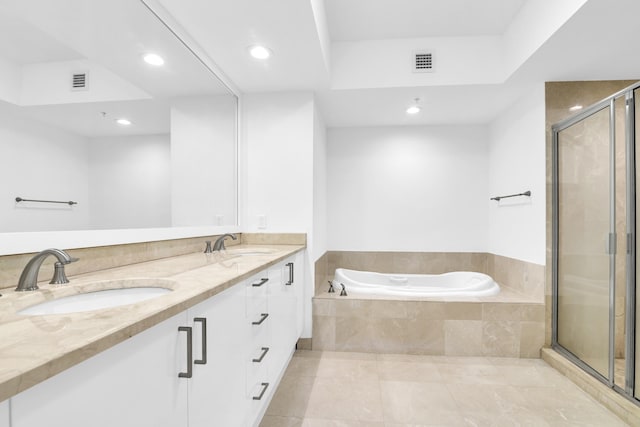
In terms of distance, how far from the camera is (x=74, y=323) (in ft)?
2.18

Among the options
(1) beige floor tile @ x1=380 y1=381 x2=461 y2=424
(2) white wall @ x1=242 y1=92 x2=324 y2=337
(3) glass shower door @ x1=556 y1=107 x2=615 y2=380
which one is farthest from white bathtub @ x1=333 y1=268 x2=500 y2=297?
(1) beige floor tile @ x1=380 y1=381 x2=461 y2=424

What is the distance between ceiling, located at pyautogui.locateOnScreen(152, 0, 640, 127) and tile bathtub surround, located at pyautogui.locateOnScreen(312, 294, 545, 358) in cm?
175

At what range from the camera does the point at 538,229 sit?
2.63 m

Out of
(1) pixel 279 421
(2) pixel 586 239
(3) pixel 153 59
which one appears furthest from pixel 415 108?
(1) pixel 279 421

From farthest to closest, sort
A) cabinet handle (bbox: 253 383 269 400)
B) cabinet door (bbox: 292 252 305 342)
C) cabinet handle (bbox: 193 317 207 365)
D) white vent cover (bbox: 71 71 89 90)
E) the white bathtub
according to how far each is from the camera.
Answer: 1. the white bathtub
2. cabinet door (bbox: 292 252 305 342)
3. cabinet handle (bbox: 253 383 269 400)
4. white vent cover (bbox: 71 71 89 90)
5. cabinet handle (bbox: 193 317 207 365)

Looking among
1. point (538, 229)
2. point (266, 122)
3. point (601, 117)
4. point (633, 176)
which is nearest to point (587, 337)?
point (538, 229)

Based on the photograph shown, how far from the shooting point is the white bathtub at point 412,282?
2.88 meters

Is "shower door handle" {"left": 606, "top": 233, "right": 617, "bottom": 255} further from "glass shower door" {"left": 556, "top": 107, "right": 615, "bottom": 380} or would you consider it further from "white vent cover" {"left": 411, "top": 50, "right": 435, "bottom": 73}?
"white vent cover" {"left": 411, "top": 50, "right": 435, "bottom": 73}

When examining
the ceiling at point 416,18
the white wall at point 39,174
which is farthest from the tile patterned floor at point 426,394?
the ceiling at point 416,18

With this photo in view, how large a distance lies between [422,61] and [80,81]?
91.0 inches

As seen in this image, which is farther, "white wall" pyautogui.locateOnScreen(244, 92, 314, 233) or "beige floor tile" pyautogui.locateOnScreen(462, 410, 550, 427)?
"white wall" pyautogui.locateOnScreen(244, 92, 314, 233)

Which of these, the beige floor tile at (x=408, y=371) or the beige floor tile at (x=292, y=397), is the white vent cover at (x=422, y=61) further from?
the beige floor tile at (x=292, y=397)

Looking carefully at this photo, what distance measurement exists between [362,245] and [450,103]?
174cm

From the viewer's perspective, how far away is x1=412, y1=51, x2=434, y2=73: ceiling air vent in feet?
8.50
